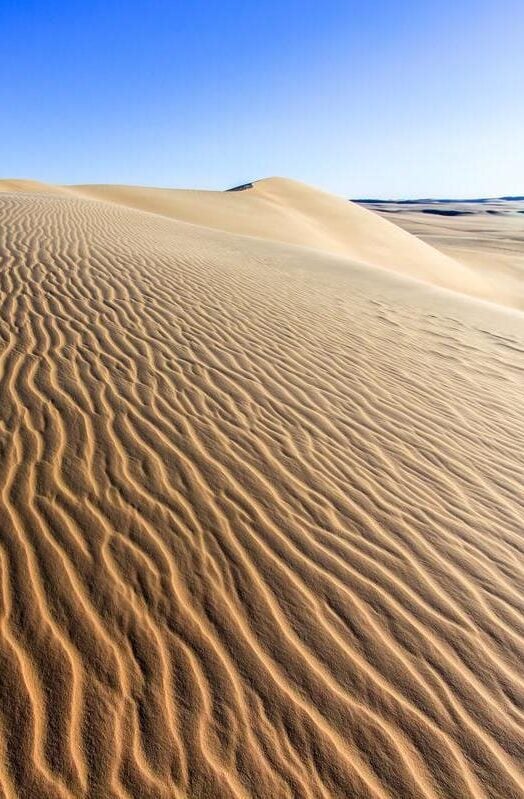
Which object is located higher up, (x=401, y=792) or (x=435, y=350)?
(x=435, y=350)

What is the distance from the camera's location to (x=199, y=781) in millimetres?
1981

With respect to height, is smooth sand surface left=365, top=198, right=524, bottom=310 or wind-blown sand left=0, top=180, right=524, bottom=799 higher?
smooth sand surface left=365, top=198, right=524, bottom=310

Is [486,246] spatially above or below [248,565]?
above

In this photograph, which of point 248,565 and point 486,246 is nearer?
point 248,565

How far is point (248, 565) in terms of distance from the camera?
294 centimetres

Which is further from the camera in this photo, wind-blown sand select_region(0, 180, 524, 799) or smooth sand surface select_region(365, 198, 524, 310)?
smooth sand surface select_region(365, 198, 524, 310)

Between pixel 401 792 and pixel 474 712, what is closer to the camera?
pixel 401 792

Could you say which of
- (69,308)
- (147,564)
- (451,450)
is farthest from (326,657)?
(69,308)

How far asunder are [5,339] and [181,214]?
2160 cm

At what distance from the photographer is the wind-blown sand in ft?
6.92

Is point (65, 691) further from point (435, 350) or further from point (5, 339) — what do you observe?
point (435, 350)

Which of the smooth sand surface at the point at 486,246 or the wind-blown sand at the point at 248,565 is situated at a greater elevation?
the smooth sand surface at the point at 486,246

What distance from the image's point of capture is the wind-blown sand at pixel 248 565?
2109 millimetres

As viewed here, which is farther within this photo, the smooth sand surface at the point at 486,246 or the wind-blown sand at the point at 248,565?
the smooth sand surface at the point at 486,246
